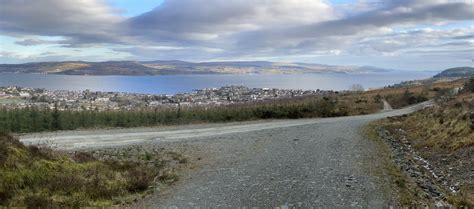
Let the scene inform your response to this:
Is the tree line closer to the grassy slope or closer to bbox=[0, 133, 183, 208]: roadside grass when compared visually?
bbox=[0, 133, 183, 208]: roadside grass

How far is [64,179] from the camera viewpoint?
33.1 feet

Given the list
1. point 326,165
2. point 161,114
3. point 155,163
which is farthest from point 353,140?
point 161,114

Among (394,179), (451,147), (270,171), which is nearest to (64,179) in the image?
(270,171)

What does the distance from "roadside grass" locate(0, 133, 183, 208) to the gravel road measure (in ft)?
2.43

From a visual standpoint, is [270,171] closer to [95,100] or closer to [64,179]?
[64,179]

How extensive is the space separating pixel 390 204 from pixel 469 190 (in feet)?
8.79

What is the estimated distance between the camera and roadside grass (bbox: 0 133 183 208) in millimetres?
8727

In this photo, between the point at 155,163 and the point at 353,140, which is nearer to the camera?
the point at 155,163

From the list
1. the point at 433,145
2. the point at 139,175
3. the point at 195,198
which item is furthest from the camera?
the point at 433,145

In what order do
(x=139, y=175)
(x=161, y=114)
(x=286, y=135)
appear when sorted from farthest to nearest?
(x=161, y=114) < (x=286, y=135) < (x=139, y=175)

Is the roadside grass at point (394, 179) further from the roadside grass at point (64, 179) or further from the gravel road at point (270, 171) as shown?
the roadside grass at point (64, 179)

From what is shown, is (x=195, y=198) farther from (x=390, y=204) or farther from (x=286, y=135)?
(x=286, y=135)

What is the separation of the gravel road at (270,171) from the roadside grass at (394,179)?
0.72 ft

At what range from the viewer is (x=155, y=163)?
14477 mm
